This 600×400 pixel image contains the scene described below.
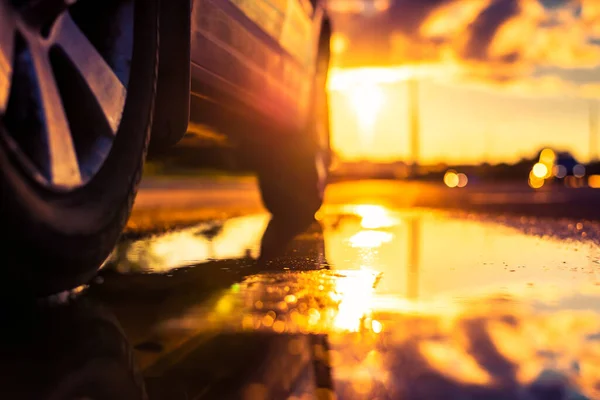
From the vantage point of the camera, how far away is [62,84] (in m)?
3.38

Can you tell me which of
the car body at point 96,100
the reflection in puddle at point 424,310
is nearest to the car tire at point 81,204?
the car body at point 96,100

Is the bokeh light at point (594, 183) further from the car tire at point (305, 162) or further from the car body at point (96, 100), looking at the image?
the car body at point (96, 100)

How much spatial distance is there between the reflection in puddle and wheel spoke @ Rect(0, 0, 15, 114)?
3.45 ft

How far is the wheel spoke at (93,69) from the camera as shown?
10.6 feet

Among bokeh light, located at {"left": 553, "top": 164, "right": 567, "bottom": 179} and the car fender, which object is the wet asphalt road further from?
bokeh light, located at {"left": 553, "top": 164, "right": 567, "bottom": 179}

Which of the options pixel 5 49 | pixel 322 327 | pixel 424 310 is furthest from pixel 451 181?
pixel 5 49

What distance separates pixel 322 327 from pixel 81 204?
1.07 m

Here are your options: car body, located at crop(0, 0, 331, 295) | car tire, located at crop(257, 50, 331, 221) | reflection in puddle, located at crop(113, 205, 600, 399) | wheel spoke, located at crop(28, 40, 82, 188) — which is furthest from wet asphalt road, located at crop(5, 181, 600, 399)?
car tire, located at crop(257, 50, 331, 221)

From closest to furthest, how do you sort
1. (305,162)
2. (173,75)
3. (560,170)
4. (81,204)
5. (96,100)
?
(81,204), (96,100), (173,75), (305,162), (560,170)

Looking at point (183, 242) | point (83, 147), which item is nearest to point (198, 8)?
point (83, 147)

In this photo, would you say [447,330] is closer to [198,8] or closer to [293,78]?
[198,8]

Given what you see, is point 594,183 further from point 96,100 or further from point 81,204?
point 81,204

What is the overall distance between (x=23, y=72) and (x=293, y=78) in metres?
3.44

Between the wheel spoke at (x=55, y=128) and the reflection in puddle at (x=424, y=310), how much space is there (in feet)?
2.31
